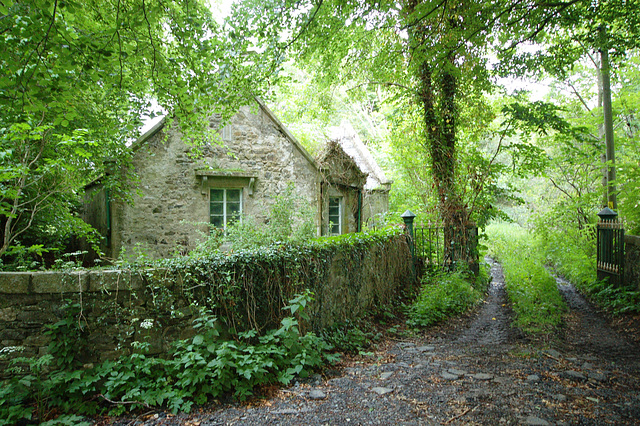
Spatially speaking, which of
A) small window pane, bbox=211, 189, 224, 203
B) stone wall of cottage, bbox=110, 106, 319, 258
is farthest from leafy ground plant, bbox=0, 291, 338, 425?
small window pane, bbox=211, 189, 224, 203

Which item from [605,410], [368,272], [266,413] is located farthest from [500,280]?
[266,413]

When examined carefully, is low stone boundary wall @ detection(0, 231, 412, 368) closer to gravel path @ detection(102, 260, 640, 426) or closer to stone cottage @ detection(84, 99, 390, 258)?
gravel path @ detection(102, 260, 640, 426)

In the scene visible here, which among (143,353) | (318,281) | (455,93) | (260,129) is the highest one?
(455,93)

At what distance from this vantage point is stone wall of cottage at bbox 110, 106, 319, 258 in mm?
8266

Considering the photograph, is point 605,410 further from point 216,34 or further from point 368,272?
point 216,34

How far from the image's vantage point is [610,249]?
27.4ft

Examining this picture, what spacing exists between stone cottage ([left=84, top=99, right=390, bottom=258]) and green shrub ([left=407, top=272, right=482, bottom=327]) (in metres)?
2.63

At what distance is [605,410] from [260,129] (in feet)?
27.6

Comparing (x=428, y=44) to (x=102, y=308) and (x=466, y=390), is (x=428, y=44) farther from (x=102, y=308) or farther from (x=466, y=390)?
(x=102, y=308)

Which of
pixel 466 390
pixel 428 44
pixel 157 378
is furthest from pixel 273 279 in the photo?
pixel 428 44

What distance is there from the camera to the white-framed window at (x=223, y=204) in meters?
9.13

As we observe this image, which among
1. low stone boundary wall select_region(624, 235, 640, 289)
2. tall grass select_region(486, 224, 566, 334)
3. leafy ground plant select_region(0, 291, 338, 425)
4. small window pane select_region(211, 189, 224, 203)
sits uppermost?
small window pane select_region(211, 189, 224, 203)

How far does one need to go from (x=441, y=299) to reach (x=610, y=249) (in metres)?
4.22

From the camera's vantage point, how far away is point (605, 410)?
10.2 feet
